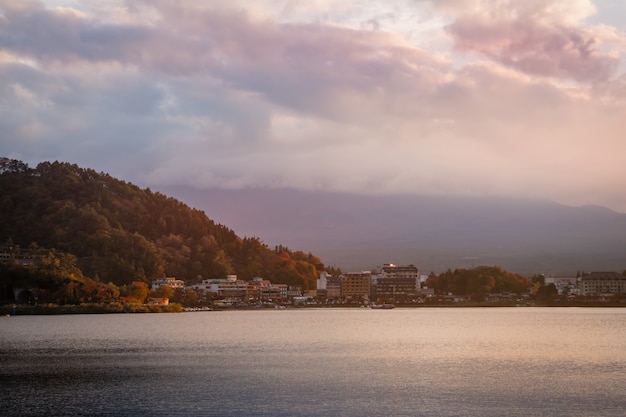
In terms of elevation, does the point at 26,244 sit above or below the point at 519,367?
above

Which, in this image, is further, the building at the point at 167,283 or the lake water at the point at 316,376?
the building at the point at 167,283

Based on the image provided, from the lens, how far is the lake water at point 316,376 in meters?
32.0

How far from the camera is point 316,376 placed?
1639 inches

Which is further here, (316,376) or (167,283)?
(167,283)

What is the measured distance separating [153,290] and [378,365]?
129753mm

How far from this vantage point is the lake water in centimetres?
3197

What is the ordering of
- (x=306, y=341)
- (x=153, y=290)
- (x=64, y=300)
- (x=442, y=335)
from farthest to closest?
(x=153, y=290) < (x=64, y=300) < (x=442, y=335) < (x=306, y=341)

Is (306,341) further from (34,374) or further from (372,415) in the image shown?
(372,415)

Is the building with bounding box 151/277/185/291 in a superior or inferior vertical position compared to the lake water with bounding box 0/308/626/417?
superior

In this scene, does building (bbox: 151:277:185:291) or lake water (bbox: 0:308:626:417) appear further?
building (bbox: 151:277:185:291)

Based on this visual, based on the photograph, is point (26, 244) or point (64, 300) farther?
point (26, 244)

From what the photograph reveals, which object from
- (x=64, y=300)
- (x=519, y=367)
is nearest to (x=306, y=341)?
(x=519, y=367)

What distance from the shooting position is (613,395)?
111ft

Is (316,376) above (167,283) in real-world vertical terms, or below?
below
